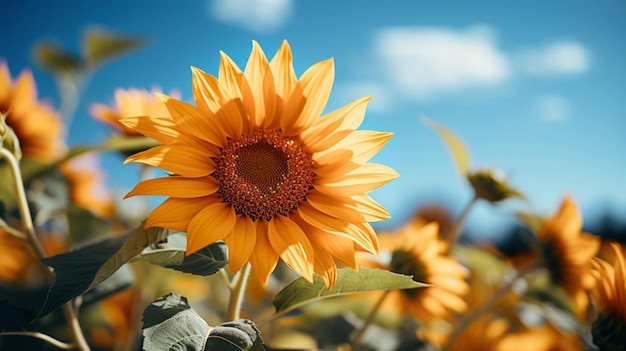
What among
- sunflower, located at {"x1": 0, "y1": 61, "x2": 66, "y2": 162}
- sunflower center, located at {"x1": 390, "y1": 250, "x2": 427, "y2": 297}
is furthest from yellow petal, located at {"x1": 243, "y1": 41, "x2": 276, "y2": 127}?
sunflower, located at {"x1": 0, "y1": 61, "x2": 66, "y2": 162}

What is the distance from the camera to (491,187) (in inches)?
52.0

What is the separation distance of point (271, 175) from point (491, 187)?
28.1 inches

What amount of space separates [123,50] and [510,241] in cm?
847

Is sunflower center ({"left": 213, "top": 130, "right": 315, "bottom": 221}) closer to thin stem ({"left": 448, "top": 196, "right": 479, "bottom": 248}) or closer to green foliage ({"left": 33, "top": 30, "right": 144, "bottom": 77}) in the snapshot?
thin stem ({"left": 448, "top": 196, "right": 479, "bottom": 248})

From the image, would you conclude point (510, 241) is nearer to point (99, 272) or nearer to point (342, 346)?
point (342, 346)

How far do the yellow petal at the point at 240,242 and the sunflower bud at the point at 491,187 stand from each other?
2.56 feet

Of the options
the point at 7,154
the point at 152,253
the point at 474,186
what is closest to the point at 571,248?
the point at 474,186

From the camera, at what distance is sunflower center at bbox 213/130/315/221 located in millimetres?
790

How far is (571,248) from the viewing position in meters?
1.46

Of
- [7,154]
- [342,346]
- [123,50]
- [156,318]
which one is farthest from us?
[123,50]

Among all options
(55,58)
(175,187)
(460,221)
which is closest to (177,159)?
(175,187)

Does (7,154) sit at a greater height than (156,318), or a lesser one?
greater

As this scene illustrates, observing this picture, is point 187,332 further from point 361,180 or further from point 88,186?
point 88,186

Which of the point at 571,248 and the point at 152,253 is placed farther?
the point at 571,248
